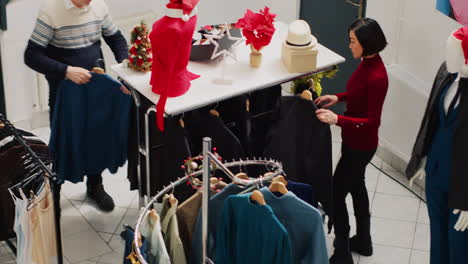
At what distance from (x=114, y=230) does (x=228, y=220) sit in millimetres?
2046

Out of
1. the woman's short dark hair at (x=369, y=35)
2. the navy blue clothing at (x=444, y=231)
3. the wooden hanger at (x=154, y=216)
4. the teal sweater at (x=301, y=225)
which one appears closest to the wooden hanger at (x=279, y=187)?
the teal sweater at (x=301, y=225)

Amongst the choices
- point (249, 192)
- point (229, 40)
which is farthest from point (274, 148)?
point (249, 192)

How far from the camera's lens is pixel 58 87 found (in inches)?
210

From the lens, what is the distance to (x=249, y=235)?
4.05 meters

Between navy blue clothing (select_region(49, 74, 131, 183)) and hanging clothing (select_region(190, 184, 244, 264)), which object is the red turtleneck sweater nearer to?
hanging clothing (select_region(190, 184, 244, 264))

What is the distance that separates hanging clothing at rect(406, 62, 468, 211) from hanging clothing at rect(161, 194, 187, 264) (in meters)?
1.58

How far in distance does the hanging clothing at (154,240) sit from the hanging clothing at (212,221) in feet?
0.60

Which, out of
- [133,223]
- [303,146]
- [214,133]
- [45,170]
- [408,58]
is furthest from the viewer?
[408,58]

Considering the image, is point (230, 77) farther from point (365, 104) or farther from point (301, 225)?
point (301, 225)

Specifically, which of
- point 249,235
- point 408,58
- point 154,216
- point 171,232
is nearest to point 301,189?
point 249,235

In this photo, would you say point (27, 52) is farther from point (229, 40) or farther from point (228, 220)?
point (228, 220)

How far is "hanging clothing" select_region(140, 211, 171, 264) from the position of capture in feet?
13.1

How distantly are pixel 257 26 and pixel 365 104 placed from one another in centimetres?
79

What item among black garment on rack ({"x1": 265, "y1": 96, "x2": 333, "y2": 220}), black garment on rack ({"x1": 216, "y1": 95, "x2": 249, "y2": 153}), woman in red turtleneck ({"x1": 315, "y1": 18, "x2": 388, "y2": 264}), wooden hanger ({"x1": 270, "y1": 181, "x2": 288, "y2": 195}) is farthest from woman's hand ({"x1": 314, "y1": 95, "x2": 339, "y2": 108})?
wooden hanger ({"x1": 270, "y1": 181, "x2": 288, "y2": 195})
